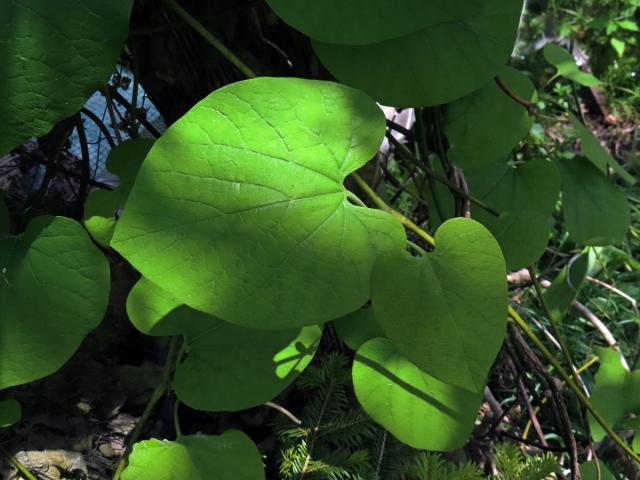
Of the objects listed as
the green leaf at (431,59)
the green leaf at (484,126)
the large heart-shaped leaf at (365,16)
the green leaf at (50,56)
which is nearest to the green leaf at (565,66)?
the green leaf at (484,126)

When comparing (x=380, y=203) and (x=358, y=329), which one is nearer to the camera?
(x=380, y=203)

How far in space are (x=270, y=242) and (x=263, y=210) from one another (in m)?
0.03

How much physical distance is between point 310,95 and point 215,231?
14 centimetres

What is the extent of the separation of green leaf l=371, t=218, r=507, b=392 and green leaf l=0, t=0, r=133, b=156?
1.00ft

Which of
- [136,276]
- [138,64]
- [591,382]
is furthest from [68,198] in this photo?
[591,382]

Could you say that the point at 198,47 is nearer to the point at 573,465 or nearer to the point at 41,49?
the point at 41,49

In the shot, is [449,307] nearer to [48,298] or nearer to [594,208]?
[48,298]

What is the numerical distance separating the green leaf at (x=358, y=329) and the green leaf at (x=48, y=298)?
0.31 m

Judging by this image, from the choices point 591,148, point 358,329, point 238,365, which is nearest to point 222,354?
point 238,365

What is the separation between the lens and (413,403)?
0.58m

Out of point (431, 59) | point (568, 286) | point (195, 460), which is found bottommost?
point (568, 286)

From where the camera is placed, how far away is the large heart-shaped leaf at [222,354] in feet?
1.99

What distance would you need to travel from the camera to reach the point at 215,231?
43 centimetres

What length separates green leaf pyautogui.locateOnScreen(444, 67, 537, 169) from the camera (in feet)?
2.61
